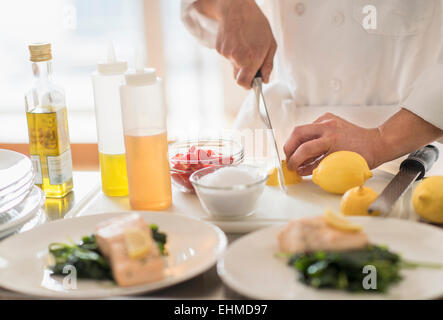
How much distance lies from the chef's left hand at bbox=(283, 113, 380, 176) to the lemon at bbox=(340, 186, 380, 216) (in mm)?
213

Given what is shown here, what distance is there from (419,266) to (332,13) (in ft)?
3.03

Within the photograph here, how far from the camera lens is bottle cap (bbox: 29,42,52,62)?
3.27 feet

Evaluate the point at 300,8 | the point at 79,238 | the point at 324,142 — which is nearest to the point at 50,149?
the point at 79,238

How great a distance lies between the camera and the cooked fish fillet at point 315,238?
2.32 feet

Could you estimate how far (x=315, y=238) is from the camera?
2.39ft

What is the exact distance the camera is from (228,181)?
0.94m

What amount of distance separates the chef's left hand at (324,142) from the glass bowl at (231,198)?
0.61ft

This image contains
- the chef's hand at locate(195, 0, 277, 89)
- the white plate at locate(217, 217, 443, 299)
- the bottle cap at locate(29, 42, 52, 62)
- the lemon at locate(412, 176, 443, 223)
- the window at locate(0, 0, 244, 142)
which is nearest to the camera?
the white plate at locate(217, 217, 443, 299)

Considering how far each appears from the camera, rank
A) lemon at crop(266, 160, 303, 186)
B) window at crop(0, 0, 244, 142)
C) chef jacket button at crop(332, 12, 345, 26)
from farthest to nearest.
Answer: window at crop(0, 0, 244, 142), chef jacket button at crop(332, 12, 345, 26), lemon at crop(266, 160, 303, 186)

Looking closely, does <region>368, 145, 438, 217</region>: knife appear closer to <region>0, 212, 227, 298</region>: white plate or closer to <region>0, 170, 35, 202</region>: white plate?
<region>0, 212, 227, 298</region>: white plate

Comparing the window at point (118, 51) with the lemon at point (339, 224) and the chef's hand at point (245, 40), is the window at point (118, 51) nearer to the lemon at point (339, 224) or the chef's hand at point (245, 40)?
the chef's hand at point (245, 40)

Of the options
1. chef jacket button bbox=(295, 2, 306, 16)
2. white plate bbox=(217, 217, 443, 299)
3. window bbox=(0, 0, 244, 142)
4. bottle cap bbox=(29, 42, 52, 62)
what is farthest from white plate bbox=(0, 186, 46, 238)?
window bbox=(0, 0, 244, 142)

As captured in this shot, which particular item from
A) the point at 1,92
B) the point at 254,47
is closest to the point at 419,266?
the point at 254,47
